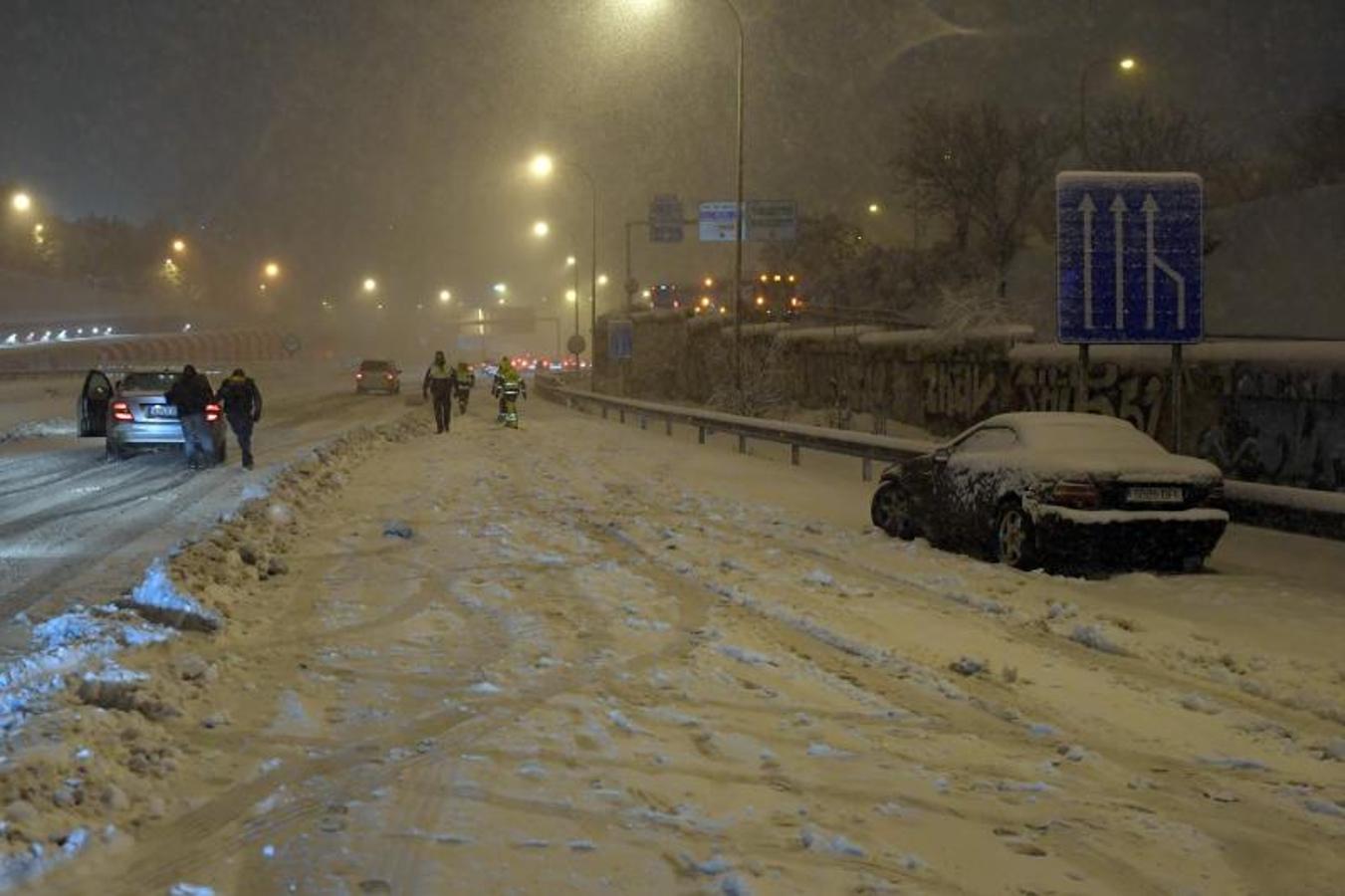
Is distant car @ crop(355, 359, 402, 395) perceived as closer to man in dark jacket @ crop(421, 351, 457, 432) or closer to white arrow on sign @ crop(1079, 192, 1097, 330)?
man in dark jacket @ crop(421, 351, 457, 432)

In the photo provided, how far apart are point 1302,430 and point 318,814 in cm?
1511

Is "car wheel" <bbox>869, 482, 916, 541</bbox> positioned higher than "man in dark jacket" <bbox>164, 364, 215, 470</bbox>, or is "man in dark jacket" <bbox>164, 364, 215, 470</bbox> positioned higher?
"man in dark jacket" <bbox>164, 364, 215, 470</bbox>

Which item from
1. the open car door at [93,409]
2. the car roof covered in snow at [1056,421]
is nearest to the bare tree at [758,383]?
the open car door at [93,409]

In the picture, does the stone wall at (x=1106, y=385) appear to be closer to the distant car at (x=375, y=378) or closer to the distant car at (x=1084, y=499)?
the distant car at (x=1084, y=499)

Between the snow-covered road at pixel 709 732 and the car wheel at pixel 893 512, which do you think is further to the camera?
the car wheel at pixel 893 512

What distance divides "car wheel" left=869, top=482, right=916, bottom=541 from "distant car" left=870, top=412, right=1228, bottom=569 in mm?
1010

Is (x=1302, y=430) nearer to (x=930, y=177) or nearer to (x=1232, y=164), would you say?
(x=930, y=177)

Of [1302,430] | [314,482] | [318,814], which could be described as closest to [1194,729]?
[318,814]

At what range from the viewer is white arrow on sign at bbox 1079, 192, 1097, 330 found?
13.6m

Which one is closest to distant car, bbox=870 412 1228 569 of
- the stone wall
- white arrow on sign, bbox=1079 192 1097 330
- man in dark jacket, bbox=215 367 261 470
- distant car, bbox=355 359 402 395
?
white arrow on sign, bbox=1079 192 1097 330

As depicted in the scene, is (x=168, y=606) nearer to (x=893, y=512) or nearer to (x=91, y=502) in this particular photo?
(x=893, y=512)

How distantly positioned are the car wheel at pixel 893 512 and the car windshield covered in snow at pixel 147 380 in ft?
44.9

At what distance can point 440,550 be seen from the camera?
1199 centimetres

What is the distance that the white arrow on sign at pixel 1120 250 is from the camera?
13.7 m
